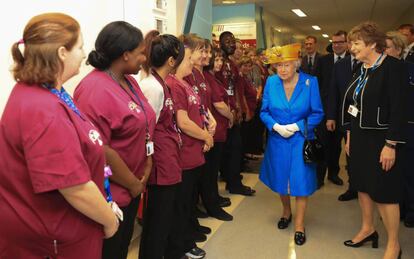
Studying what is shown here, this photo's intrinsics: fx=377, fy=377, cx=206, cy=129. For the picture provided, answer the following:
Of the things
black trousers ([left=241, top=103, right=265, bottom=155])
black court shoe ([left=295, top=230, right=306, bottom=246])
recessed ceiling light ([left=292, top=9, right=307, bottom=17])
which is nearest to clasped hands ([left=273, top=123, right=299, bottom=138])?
black court shoe ([left=295, top=230, right=306, bottom=246])

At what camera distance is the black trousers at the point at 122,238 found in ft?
5.54

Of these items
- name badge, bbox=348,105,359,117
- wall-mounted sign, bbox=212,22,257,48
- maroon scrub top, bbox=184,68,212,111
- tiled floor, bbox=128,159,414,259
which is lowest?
tiled floor, bbox=128,159,414,259

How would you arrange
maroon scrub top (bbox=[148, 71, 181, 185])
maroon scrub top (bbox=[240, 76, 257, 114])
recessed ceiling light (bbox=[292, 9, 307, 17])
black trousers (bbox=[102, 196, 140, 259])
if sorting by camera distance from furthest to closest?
recessed ceiling light (bbox=[292, 9, 307, 17]), maroon scrub top (bbox=[240, 76, 257, 114]), maroon scrub top (bbox=[148, 71, 181, 185]), black trousers (bbox=[102, 196, 140, 259])

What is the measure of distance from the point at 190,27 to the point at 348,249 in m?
2.54

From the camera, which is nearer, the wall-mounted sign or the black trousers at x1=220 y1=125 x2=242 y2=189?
the black trousers at x1=220 y1=125 x2=242 y2=189

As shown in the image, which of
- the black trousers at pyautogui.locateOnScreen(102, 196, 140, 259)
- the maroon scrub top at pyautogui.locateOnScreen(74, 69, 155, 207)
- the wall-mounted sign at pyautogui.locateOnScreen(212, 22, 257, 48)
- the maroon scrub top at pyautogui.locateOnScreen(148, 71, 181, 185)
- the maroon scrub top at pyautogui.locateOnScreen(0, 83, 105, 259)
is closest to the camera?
the maroon scrub top at pyautogui.locateOnScreen(0, 83, 105, 259)

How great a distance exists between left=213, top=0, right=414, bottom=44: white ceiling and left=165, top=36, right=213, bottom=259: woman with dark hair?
20.4 feet

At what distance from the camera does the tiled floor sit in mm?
2814

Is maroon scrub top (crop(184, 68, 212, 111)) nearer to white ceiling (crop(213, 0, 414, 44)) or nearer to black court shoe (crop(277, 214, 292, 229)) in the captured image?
black court shoe (crop(277, 214, 292, 229))

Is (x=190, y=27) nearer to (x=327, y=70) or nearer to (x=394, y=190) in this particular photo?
(x=327, y=70)

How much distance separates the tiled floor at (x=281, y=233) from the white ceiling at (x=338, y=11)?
574 centimetres

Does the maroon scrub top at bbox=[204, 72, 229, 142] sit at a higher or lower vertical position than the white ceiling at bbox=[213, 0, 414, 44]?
lower

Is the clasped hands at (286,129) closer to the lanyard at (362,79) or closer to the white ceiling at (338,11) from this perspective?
the lanyard at (362,79)

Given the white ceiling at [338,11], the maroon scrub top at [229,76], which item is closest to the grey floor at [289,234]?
the maroon scrub top at [229,76]
